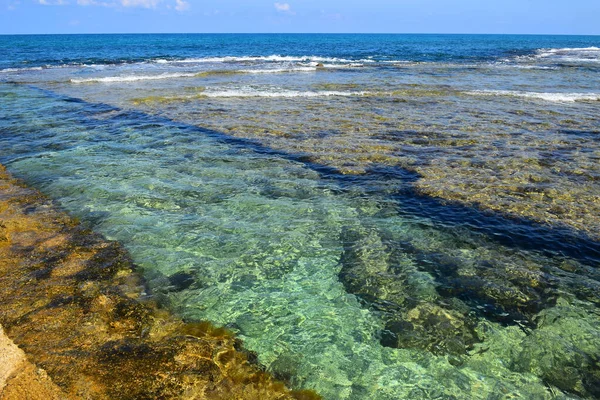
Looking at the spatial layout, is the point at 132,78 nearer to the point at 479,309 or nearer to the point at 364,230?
A: the point at 364,230

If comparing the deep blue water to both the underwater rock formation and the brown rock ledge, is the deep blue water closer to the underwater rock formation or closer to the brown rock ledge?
the brown rock ledge

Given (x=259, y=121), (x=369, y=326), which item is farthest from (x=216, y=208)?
(x=259, y=121)

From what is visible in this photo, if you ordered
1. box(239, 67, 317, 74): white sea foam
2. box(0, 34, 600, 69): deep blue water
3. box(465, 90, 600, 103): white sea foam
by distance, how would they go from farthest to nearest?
box(0, 34, 600, 69): deep blue water, box(239, 67, 317, 74): white sea foam, box(465, 90, 600, 103): white sea foam

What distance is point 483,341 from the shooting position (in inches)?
192

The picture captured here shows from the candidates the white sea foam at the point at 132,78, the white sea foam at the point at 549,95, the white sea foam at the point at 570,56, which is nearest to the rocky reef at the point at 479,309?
the white sea foam at the point at 549,95

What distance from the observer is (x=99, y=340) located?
182 inches

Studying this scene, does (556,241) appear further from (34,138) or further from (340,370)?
(34,138)

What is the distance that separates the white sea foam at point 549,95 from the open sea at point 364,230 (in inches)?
189

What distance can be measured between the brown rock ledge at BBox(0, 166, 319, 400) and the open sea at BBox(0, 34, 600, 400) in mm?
350

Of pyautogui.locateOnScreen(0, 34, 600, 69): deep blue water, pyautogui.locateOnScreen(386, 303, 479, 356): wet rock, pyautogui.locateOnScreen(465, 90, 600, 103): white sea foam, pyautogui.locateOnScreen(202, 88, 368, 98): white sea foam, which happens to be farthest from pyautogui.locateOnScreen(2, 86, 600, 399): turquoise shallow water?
pyautogui.locateOnScreen(0, 34, 600, 69): deep blue water

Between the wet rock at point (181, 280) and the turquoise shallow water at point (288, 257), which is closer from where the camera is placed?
the turquoise shallow water at point (288, 257)

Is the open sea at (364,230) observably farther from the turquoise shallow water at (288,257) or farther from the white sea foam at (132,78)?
the white sea foam at (132,78)

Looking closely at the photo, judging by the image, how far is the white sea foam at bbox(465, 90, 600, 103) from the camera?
70.3 ft

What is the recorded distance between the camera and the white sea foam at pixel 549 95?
21436 millimetres
